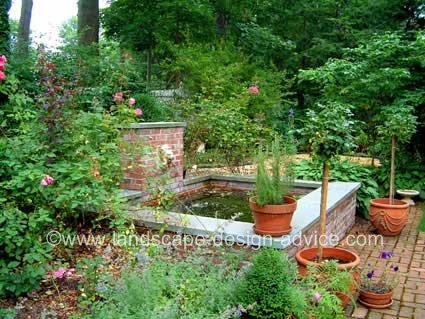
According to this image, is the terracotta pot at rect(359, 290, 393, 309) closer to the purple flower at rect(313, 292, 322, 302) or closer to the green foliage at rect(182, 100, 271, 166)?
the purple flower at rect(313, 292, 322, 302)

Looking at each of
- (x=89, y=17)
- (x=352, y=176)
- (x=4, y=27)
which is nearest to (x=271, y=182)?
(x=352, y=176)

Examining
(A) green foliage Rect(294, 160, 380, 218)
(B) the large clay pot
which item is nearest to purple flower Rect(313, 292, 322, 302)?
(B) the large clay pot

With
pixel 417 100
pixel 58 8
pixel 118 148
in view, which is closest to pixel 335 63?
pixel 417 100

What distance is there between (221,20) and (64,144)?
9101 millimetres

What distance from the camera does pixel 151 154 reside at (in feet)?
14.0

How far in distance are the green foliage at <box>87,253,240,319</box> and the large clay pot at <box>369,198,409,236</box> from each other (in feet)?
8.65

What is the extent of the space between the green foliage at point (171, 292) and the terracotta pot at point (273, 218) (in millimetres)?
409

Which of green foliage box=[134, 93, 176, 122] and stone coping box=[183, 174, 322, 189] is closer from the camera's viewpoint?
stone coping box=[183, 174, 322, 189]

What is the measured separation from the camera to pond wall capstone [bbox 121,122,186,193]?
381 centimetres

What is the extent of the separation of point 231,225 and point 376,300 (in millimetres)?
1145

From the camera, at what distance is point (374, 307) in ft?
9.77

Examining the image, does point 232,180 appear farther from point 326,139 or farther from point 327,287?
point 327,287

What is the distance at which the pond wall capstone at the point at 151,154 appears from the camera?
12.5ft

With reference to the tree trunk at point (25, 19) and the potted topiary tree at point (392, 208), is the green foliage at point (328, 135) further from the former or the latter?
the tree trunk at point (25, 19)
